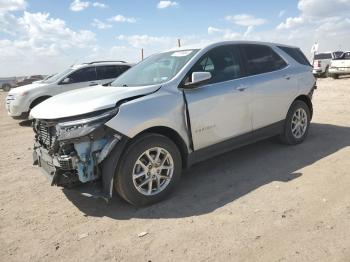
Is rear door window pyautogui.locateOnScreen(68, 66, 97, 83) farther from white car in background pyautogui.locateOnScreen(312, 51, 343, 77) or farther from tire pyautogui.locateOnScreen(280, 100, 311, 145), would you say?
white car in background pyautogui.locateOnScreen(312, 51, 343, 77)

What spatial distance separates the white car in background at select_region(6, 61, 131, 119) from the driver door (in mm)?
5793

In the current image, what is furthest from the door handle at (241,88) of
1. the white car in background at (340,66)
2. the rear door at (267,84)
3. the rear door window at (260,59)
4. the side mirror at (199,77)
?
the white car in background at (340,66)

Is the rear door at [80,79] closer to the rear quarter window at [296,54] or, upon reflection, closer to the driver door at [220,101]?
the rear quarter window at [296,54]

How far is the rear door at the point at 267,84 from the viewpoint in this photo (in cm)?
563

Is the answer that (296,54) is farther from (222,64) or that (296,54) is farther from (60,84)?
(60,84)

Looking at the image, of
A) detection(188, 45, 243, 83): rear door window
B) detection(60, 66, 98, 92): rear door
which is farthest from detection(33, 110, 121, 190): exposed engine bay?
detection(60, 66, 98, 92): rear door

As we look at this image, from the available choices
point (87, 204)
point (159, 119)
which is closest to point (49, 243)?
point (87, 204)

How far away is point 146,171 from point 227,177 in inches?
53.6

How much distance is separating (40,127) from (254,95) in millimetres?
3001

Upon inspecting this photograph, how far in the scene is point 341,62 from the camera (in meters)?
21.0

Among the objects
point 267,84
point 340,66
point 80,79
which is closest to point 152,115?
point 267,84

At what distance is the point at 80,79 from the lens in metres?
12.1

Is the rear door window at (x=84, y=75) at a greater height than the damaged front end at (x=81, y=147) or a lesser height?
greater

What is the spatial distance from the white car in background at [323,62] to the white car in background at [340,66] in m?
1.54
